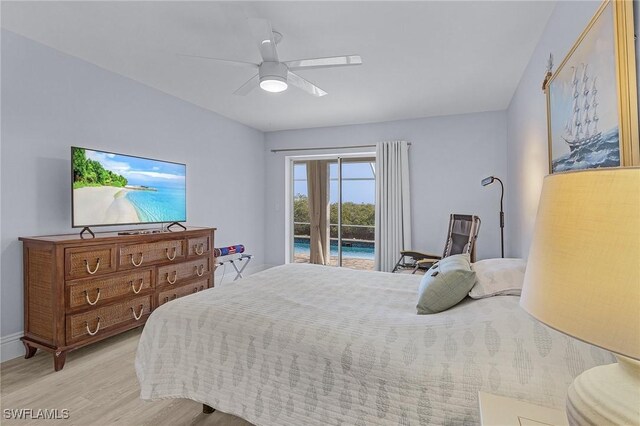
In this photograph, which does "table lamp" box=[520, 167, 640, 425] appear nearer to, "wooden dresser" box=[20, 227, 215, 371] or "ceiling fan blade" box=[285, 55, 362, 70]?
"ceiling fan blade" box=[285, 55, 362, 70]

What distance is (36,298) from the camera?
248 cm

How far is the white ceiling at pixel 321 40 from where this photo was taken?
82.7 inches

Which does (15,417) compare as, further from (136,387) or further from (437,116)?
(437,116)

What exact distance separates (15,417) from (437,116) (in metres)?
5.05

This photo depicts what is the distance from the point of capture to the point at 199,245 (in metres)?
3.60

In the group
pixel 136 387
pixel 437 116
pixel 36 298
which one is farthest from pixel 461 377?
pixel 437 116

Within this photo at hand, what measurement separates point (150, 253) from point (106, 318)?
0.64 m

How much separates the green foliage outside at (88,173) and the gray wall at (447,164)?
3.20 metres

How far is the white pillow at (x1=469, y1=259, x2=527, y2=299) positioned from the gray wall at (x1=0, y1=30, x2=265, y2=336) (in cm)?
331

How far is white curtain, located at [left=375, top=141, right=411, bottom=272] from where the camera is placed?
4.66 m

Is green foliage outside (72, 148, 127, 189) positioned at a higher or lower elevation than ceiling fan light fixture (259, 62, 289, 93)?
lower

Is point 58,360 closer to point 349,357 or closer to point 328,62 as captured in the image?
point 349,357

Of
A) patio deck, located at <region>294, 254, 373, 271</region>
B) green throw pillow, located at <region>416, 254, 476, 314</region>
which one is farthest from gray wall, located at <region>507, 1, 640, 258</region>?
patio deck, located at <region>294, 254, 373, 271</region>

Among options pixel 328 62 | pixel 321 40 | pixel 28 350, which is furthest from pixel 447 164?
pixel 28 350
